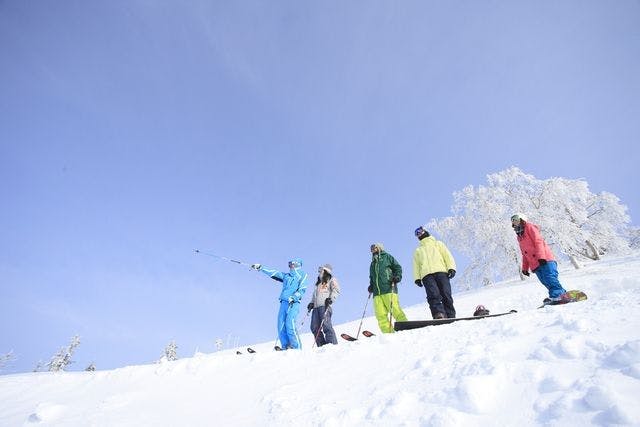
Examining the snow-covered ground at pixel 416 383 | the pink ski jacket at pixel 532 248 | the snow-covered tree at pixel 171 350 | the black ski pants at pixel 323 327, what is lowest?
the snow-covered ground at pixel 416 383

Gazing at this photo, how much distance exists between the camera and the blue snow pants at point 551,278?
555cm

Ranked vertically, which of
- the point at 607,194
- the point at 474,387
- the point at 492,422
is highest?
the point at 607,194

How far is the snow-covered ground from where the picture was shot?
2314 mm

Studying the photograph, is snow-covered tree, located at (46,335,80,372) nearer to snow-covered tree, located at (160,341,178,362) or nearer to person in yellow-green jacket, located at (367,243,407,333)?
snow-covered tree, located at (160,341,178,362)

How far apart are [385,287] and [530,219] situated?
18566 millimetres

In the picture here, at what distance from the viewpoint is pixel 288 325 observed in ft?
25.2

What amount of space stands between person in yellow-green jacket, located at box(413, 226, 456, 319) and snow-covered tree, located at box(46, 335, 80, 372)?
59.5m

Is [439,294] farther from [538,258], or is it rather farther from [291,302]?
[291,302]

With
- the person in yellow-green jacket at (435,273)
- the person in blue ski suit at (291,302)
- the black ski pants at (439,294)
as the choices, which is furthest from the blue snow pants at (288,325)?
the black ski pants at (439,294)

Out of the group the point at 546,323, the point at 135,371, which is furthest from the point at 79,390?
the point at 546,323

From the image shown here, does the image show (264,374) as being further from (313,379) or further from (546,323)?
(546,323)

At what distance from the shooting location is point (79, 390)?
5.59m

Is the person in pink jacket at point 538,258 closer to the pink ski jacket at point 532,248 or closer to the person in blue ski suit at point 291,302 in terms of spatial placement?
the pink ski jacket at point 532,248

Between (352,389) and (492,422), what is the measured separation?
1447 mm
